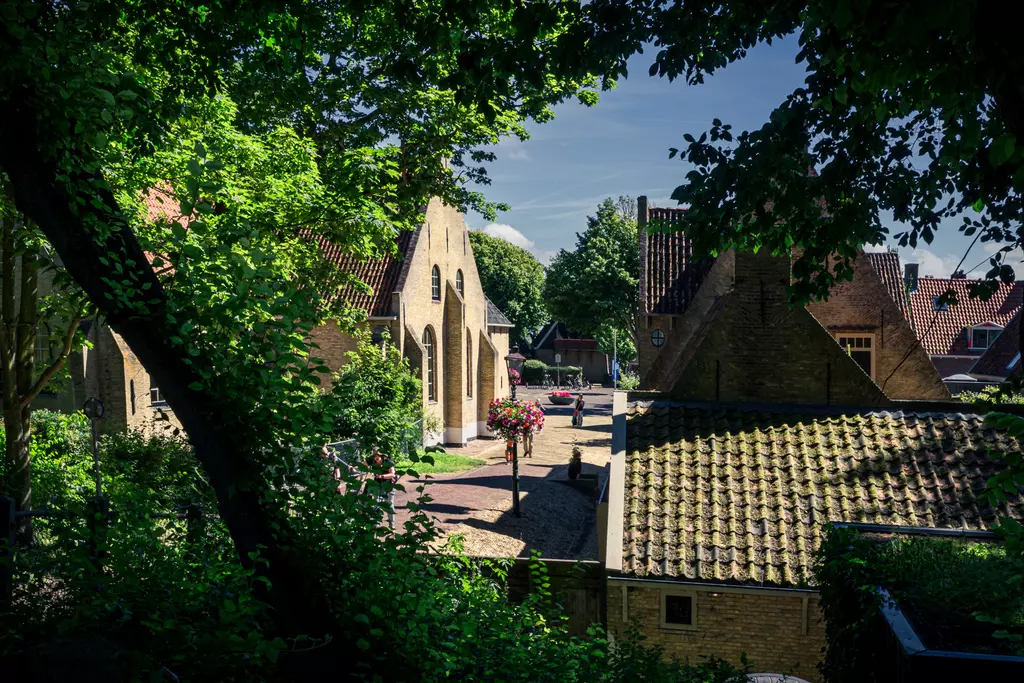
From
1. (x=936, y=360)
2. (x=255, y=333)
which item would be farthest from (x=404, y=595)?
(x=936, y=360)

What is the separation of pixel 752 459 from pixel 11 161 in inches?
352

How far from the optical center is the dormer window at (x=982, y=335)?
4209 cm

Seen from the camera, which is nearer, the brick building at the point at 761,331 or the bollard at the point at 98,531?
the bollard at the point at 98,531

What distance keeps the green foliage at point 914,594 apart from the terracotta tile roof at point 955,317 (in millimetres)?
40220

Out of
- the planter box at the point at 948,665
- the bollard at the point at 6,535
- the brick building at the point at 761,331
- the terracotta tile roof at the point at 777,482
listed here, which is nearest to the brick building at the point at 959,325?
the brick building at the point at 761,331

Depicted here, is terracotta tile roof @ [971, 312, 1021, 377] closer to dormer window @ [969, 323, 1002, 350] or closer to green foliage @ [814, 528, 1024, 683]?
dormer window @ [969, 323, 1002, 350]

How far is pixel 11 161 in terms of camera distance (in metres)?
5.04

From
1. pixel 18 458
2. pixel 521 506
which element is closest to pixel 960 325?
pixel 521 506

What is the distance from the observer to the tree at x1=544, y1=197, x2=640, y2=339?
1918 inches

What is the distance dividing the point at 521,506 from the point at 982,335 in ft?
110

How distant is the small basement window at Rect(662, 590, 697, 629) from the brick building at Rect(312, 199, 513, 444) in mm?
20227

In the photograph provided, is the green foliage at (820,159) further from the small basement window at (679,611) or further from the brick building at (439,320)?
the brick building at (439,320)

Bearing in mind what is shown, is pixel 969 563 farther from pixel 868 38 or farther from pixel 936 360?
pixel 936 360

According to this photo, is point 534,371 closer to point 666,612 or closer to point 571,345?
point 571,345
